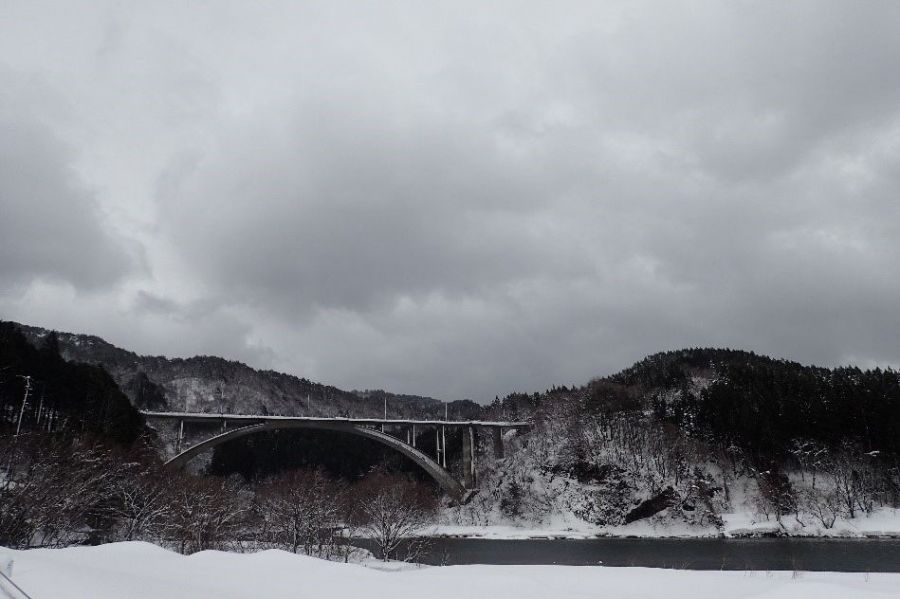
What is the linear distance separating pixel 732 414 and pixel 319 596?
81.7m

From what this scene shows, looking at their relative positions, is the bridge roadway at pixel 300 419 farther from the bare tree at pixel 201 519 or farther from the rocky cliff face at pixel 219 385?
the rocky cliff face at pixel 219 385

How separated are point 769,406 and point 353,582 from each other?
81260 millimetres

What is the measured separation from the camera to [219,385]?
17575 cm

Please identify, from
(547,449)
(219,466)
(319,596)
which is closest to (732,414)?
(547,449)

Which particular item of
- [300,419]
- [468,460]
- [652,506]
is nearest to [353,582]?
[652,506]

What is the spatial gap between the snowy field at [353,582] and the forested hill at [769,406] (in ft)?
237

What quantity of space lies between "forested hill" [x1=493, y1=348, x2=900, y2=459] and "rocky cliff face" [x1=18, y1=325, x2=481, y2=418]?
7424 cm

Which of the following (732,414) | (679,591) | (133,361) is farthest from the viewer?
(133,361)

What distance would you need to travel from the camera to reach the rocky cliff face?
166250 millimetres

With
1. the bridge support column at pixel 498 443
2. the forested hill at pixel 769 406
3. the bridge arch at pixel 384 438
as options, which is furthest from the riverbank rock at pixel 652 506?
the bridge support column at pixel 498 443

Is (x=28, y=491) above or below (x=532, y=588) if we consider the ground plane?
above

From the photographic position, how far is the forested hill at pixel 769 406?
7100 cm

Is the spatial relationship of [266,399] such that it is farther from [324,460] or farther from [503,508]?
[503,508]

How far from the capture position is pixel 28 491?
2869 cm
